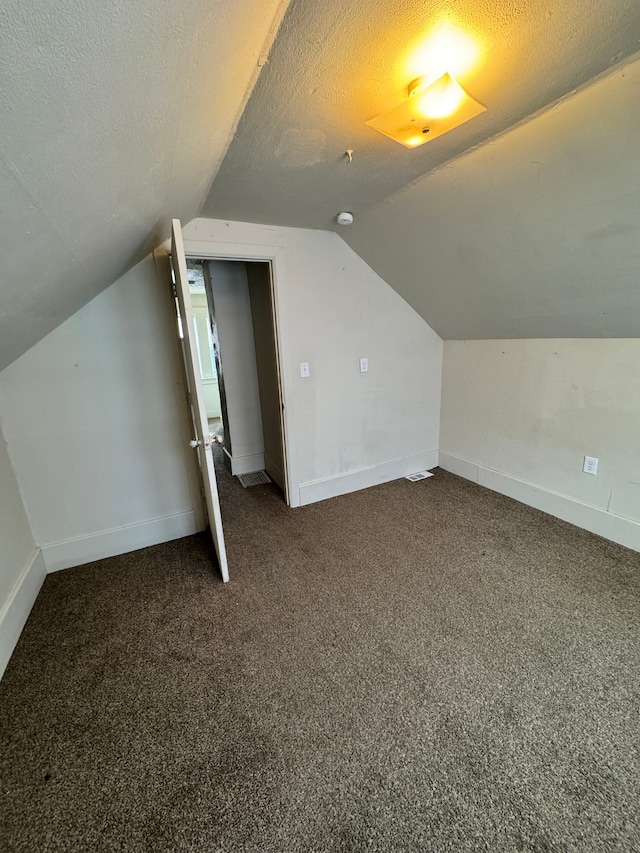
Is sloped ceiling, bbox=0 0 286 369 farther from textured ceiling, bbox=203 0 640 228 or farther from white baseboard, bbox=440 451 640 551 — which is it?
white baseboard, bbox=440 451 640 551

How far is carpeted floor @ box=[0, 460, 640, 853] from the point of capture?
1040mm

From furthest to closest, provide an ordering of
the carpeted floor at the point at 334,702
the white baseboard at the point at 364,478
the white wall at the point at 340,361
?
the white baseboard at the point at 364,478 < the white wall at the point at 340,361 < the carpeted floor at the point at 334,702

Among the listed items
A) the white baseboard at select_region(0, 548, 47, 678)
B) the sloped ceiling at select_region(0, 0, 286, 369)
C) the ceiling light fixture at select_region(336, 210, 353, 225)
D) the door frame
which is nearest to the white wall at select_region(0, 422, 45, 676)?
the white baseboard at select_region(0, 548, 47, 678)

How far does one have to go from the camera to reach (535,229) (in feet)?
5.80

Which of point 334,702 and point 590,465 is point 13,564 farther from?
point 590,465

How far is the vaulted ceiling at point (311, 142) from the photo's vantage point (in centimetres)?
63

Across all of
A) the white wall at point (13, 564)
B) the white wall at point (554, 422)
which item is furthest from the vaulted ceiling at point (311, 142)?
the white wall at point (13, 564)

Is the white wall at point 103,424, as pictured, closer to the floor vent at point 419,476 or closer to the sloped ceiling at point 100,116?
the sloped ceiling at point 100,116

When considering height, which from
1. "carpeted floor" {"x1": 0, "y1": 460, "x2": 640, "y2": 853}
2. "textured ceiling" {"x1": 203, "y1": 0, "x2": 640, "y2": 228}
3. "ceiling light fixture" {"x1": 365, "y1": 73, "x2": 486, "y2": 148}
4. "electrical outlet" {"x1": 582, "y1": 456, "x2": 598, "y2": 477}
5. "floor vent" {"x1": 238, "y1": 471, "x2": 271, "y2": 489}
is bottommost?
"carpeted floor" {"x1": 0, "y1": 460, "x2": 640, "y2": 853}

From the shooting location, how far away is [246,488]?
332 centimetres

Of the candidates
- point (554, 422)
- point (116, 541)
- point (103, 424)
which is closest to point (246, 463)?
point (116, 541)

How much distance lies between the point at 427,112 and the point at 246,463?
311 cm

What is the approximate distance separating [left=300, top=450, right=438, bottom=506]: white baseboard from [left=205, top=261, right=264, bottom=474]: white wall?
1.00m

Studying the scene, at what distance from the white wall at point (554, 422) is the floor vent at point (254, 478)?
1894mm
